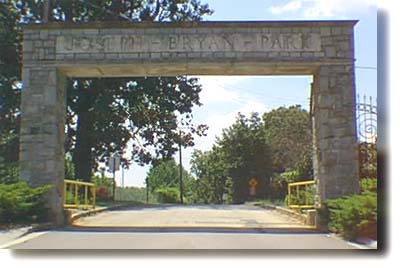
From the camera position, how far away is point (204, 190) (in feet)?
168

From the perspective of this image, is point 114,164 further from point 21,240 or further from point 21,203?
point 21,240

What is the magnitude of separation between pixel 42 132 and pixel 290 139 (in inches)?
1035

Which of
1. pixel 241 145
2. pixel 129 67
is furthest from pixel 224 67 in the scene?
pixel 241 145

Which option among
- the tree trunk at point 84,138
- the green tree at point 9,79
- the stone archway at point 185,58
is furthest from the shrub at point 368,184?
the green tree at point 9,79

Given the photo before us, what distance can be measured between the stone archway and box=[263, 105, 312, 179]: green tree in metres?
12.3

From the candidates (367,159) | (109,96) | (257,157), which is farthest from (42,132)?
(257,157)

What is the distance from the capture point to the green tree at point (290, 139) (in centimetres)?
2777

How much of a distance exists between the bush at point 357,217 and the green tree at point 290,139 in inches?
570

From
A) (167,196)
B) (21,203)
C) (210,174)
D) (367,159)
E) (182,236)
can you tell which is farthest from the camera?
(210,174)

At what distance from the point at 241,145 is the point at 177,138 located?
477 centimetres

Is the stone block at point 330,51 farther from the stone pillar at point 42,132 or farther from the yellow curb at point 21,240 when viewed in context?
the yellow curb at point 21,240

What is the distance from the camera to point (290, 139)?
1507 inches

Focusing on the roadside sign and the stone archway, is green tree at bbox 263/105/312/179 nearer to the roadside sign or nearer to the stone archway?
the roadside sign

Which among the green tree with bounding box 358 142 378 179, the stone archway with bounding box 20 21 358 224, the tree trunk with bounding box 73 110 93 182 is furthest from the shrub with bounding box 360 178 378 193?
the tree trunk with bounding box 73 110 93 182
